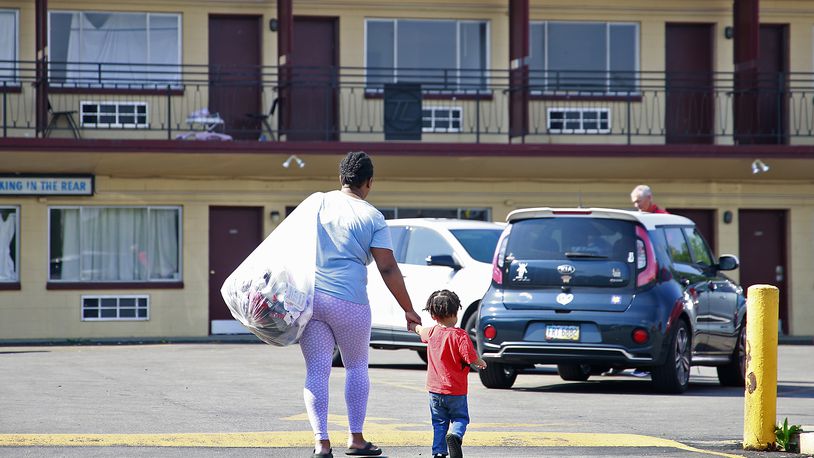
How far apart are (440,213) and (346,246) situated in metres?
18.2

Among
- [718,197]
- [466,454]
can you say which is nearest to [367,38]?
[718,197]

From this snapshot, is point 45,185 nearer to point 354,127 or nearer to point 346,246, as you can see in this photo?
point 354,127

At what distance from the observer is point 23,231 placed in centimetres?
2477

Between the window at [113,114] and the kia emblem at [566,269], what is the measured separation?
551 inches

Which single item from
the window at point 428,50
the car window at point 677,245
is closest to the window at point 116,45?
the window at point 428,50

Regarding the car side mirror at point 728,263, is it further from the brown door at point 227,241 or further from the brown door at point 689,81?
the brown door at point 689,81

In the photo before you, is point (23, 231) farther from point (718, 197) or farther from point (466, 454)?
point (466, 454)

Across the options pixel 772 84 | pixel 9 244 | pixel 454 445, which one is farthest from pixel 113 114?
pixel 454 445

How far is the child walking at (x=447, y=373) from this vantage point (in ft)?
25.7

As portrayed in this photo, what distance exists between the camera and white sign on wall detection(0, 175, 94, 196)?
24.6 m

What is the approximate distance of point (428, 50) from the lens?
2684cm

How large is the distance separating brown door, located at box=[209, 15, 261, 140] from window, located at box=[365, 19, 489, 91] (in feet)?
7.19

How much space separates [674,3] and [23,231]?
13240 mm

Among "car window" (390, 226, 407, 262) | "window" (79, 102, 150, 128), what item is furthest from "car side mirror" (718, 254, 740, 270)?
"window" (79, 102, 150, 128)
